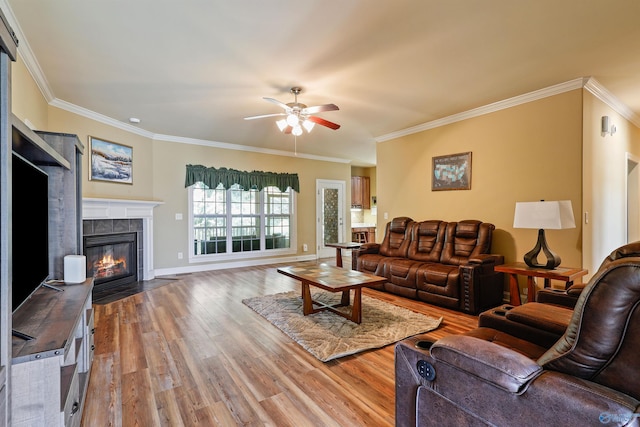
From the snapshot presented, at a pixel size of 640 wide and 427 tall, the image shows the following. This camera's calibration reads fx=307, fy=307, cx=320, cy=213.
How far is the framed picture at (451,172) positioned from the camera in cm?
461

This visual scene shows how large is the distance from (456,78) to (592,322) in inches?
120

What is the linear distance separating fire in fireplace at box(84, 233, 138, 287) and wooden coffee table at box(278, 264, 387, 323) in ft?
9.56

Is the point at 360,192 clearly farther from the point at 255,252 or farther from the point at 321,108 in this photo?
the point at 321,108

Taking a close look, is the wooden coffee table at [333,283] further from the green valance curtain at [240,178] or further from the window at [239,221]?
the green valance curtain at [240,178]

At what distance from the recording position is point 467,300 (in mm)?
3576

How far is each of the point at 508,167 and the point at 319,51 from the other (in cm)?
302

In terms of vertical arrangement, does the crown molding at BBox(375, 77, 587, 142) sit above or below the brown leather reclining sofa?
above

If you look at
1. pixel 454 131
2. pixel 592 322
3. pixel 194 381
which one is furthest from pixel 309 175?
pixel 592 322

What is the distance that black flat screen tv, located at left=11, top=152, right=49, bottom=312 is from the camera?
1371mm

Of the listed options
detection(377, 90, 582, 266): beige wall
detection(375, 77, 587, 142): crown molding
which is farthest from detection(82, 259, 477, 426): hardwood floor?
detection(375, 77, 587, 142): crown molding

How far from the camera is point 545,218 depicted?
3.11 metres

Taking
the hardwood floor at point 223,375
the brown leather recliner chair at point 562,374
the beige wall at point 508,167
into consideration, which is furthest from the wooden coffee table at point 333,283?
the beige wall at point 508,167

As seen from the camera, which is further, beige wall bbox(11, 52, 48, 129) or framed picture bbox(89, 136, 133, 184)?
framed picture bbox(89, 136, 133, 184)

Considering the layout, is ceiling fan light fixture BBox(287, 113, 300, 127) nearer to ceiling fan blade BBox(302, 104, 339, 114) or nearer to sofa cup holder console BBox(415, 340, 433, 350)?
ceiling fan blade BBox(302, 104, 339, 114)
